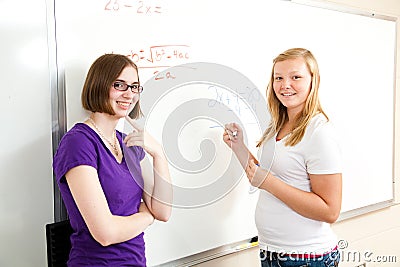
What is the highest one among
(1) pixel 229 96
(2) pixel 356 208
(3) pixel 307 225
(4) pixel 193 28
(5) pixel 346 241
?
(4) pixel 193 28

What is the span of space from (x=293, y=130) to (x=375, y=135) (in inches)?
41.8

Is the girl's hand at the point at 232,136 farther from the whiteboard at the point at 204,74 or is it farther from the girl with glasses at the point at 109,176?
the girl with glasses at the point at 109,176

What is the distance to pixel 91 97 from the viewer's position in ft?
4.00

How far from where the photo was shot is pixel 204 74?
1.65m

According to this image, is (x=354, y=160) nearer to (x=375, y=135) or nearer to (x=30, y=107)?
(x=375, y=135)

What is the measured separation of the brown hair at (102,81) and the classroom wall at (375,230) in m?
1.27

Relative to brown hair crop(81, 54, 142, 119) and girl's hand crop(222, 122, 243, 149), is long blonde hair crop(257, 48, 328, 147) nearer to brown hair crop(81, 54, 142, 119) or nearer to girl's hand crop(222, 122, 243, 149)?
girl's hand crop(222, 122, 243, 149)

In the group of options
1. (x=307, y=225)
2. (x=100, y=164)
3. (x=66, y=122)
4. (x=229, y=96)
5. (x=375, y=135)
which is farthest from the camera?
(x=375, y=135)

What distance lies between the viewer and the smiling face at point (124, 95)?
3.99ft

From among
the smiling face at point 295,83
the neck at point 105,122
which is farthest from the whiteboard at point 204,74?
the smiling face at point 295,83

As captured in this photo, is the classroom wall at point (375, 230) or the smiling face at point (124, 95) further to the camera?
the classroom wall at point (375, 230)

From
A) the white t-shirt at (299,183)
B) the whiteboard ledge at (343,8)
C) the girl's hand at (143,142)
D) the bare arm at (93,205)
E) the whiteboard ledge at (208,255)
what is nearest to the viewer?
the bare arm at (93,205)

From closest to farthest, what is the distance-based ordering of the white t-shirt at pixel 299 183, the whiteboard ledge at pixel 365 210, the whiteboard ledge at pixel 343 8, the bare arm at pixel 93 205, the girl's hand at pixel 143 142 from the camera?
the bare arm at pixel 93 205 → the girl's hand at pixel 143 142 → the white t-shirt at pixel 299 183 → the whiteboard ledge at pixel 343 8 → the whiteboard ledge at pixel 365 210

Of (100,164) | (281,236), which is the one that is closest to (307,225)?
(281,236)
